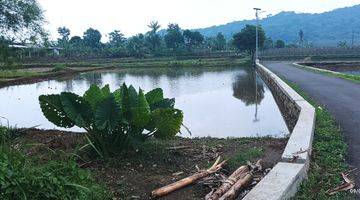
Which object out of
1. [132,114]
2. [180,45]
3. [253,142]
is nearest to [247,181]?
[132,114]

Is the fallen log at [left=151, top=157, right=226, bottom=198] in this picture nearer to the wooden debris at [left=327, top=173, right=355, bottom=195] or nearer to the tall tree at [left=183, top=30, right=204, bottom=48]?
the wooden debris at [left=327, top=173, right=355, bottom=195]

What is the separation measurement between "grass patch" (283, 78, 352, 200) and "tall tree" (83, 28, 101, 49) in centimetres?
9429

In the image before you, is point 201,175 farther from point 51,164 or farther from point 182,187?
point 51,164

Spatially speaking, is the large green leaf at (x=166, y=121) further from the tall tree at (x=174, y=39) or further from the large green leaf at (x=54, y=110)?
the tall tree at (x=174, y=39)

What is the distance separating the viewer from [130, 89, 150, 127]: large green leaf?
6359 millimetres

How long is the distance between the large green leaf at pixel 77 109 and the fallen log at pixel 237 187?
2.66 meters

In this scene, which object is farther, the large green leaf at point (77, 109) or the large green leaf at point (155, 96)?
the large green leaf at point (155, 96)

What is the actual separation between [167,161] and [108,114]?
114 cm

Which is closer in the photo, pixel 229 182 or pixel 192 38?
pixel 229 182

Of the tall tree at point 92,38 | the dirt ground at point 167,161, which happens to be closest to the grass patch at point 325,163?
the dirt ground at point 167,161

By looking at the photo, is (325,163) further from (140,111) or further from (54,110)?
(54,110)

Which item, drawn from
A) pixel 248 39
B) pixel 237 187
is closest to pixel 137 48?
pixel 248 39

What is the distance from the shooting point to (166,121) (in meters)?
6.53

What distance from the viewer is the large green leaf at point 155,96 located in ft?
23.7
